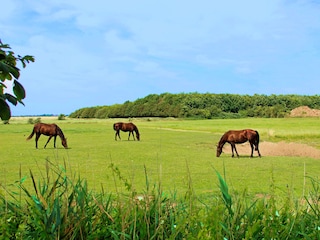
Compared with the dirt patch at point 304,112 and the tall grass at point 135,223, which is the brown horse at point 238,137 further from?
the dirt patch at point 304,112

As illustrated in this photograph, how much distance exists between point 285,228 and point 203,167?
31.2 feet

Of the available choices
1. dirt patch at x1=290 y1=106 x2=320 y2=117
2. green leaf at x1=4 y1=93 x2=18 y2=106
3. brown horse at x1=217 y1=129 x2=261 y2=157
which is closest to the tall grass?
green leaf at x1=4 y1=93 x2=18 y2=106

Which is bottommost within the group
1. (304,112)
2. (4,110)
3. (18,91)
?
(4,110)

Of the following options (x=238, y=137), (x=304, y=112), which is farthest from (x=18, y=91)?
(x=304, y=112)

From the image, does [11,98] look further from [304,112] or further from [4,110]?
[304,112]

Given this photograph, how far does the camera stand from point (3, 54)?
225 cm

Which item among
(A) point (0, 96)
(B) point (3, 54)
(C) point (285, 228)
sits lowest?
(C) point (285, 228)

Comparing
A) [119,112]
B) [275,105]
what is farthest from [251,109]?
[119,112]

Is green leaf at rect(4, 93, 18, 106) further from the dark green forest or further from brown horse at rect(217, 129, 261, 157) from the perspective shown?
the dark green forest

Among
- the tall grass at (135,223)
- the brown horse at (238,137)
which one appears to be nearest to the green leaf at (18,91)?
the tall grass at (135,223)

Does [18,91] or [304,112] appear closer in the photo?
[18,91]

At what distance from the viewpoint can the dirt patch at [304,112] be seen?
2218 inches

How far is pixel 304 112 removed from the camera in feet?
191

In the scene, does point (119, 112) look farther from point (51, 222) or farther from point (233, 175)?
point (51, 222)
